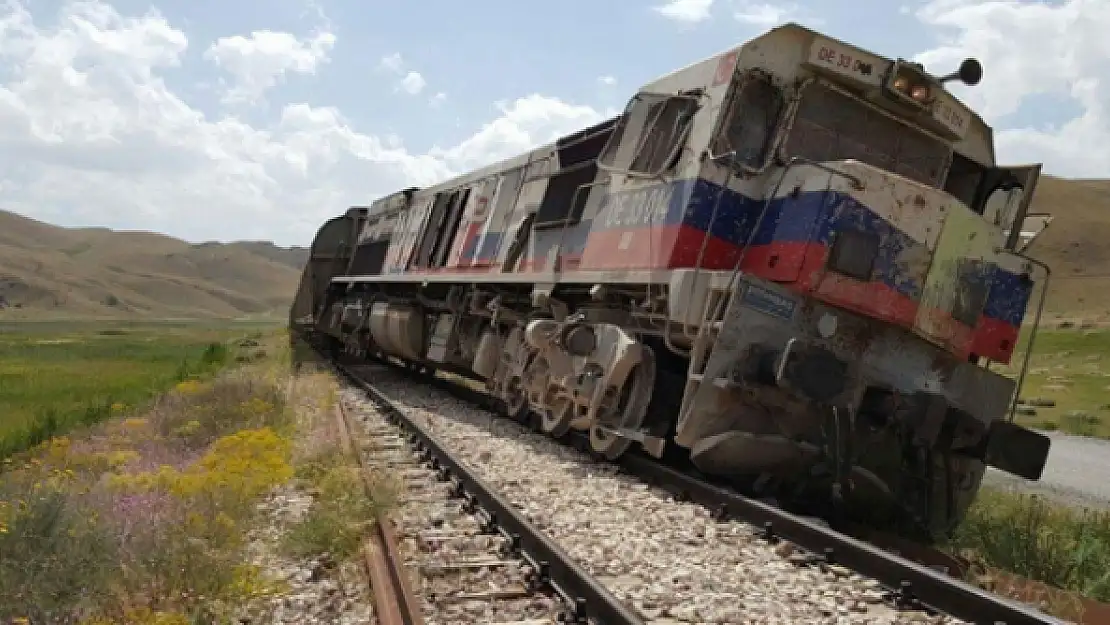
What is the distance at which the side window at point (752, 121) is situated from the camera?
7.78 meters

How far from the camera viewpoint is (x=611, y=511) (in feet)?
22.1

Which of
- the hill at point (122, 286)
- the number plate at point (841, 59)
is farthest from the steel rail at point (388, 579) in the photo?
the hill at point (122, 286)

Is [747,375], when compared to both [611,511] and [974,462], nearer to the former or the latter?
[611,511]

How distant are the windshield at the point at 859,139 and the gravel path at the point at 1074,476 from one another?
6.61 m

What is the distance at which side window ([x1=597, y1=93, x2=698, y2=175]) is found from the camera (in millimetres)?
8391

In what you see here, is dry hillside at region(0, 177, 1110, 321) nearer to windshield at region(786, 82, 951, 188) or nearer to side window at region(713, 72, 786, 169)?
windshield at region(786, 82, 951, 188)

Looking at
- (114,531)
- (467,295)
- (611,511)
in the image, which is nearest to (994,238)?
(611,511)

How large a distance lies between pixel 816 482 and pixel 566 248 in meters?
4.00

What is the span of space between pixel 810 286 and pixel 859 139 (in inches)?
66.3

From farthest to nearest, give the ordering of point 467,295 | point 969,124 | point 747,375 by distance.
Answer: point 467,295 → point 969,124 → point 747,375

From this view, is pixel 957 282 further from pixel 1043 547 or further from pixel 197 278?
pixel 197 278

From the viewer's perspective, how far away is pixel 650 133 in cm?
881

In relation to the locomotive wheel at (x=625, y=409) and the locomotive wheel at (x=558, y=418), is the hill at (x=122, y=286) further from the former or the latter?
the locomotive wheel at (x=625, y=409)

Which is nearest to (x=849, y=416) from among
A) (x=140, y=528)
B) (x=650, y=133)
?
(x=650, y=133)
